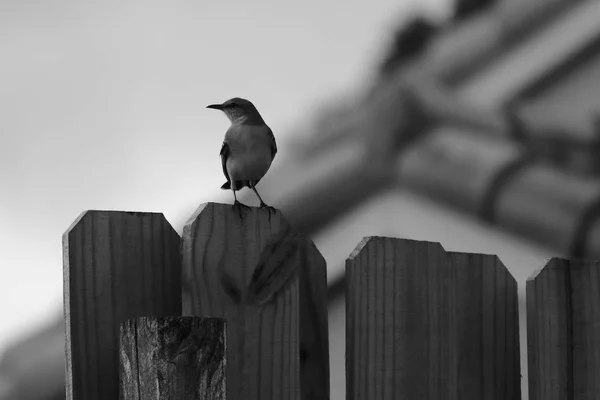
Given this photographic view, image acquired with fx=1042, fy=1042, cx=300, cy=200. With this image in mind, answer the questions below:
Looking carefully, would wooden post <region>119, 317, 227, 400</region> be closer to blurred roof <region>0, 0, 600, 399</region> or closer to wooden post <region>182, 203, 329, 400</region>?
wooden post <region>182, 203, 329, 400</region>

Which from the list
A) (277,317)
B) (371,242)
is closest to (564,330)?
(371,242)

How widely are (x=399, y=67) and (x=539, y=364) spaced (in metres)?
1.57

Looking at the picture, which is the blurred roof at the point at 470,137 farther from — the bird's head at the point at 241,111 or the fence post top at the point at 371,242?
the fence post top at the point at 371,242

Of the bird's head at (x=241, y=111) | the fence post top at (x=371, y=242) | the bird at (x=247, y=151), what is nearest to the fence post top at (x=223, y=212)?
the fence post top at (x=371, y=242)

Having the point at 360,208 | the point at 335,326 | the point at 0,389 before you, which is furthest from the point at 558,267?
the point at 0,389

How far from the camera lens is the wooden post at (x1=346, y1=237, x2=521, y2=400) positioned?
7.54ft

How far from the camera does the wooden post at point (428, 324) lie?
90.5 inches

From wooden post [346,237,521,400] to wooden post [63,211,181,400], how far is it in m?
0.45

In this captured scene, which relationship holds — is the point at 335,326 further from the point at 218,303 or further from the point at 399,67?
the point at 218,303

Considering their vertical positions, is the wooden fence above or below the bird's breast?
below

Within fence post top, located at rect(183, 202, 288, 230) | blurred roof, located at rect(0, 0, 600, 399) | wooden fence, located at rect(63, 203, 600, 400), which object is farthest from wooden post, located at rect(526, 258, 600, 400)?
blurred roof, located at rect(0, 0, 600, 399)

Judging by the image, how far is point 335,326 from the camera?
345 cm

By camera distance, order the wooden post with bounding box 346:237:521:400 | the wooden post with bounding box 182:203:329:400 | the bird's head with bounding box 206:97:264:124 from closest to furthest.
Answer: the wooden post with bounding box 182:203:329:400 → the wooden post with bounding box 346:237:521:400 → the bird's head with bounding box 206:97:264:124

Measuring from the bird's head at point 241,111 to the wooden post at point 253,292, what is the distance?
1.74 ft
